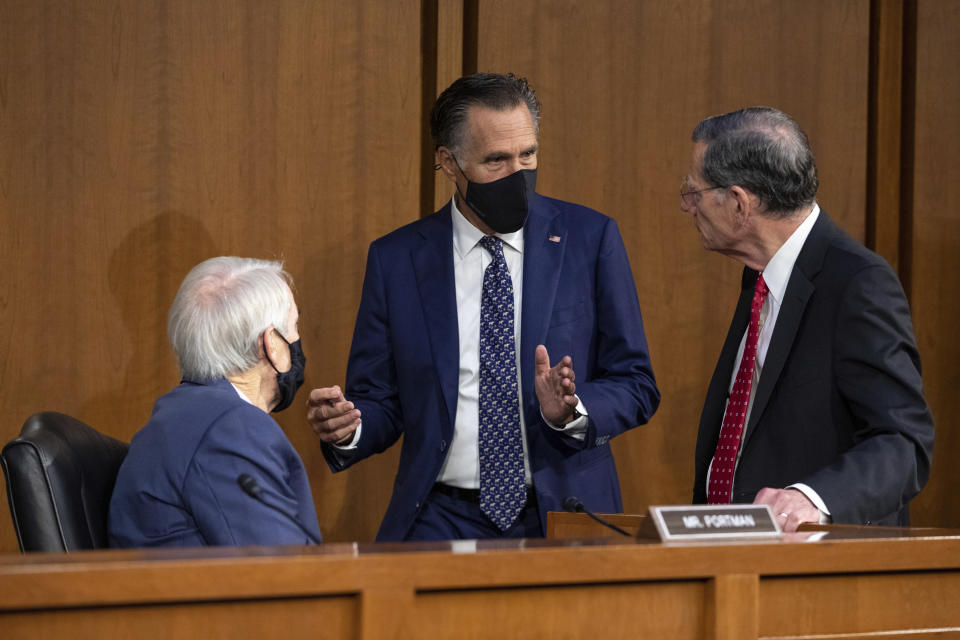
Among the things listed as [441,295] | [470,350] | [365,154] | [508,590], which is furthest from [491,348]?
[508,590]

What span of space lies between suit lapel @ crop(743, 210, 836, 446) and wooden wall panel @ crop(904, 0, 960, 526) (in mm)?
1914

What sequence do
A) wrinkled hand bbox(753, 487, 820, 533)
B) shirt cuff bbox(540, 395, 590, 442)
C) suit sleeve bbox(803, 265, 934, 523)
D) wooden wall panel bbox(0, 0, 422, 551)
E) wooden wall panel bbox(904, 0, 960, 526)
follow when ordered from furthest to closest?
wooden wall panel bbox(904, 0, 960, 526) → wooden wall panel bbox(0, 0, 422, 551) → shirt cuff bbox(540, 395, 590, 442) → suit sleeve bbox(803, 265, 934, 523) → wrinkled hand bbox(753, 487, 820, 533)

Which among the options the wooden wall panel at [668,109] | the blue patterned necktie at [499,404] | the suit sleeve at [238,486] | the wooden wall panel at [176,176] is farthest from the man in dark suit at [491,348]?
the wooden wall panel at [668,109]

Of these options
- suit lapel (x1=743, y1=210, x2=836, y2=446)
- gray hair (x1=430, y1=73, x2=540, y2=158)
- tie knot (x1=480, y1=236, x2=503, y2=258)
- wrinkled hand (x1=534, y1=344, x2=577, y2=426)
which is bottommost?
wrinkled hand (x1=534, y1=344, x2=577, y2=426)

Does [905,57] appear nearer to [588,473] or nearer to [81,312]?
[588,473]

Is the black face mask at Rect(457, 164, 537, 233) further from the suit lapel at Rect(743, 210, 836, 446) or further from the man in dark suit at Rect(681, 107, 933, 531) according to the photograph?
the suit lapel at Rect(743, 210, 836, 446)

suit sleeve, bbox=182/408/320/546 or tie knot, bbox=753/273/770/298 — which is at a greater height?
tie knot, bbox=753/273/770/298

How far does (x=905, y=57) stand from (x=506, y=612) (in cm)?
342

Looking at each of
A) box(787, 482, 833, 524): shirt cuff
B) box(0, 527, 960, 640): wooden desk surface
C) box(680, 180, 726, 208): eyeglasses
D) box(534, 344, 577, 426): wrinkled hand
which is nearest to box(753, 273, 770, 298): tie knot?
box(680, 180, 726, 208): eyeglasses

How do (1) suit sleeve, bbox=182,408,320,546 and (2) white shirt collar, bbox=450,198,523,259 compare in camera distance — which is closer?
(1) suit sleeve, bbox=182,408,320,546

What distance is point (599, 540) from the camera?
1523mm

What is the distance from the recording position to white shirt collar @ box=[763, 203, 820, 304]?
95.7 inches

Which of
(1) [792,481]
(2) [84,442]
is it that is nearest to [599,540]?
(1) [792,481]

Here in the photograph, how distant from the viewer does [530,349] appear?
2730mm
